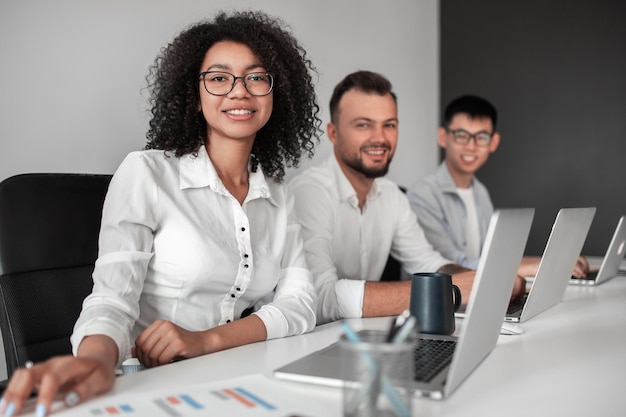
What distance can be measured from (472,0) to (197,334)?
343 cm

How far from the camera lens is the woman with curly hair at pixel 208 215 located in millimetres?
1228

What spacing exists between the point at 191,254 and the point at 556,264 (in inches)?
35.9

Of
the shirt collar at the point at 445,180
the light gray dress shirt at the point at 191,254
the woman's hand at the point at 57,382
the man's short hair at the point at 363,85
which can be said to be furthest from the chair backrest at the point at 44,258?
the shirt collar at the point at 445,180

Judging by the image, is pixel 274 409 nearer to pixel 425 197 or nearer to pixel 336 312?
pixel 336 312

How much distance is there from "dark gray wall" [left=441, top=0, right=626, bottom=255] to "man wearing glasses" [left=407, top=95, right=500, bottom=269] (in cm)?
69

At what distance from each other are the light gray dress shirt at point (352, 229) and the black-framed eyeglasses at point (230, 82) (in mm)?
541

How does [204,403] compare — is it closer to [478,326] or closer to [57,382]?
[57,382]

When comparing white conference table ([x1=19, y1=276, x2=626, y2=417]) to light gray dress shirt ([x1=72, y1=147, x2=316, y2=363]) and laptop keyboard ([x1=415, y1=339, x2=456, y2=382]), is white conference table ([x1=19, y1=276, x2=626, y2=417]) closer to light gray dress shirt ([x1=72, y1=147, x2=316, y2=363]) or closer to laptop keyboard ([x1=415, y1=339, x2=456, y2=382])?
laptop keyboard ([x1=415, y1=339, x2=456, y2=382])

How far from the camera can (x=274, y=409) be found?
33.3 inches

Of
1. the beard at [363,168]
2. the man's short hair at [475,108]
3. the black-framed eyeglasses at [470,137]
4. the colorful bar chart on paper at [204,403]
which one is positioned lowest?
the colorful bar chart on paper at [204,403]

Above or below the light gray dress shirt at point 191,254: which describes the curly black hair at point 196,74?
above

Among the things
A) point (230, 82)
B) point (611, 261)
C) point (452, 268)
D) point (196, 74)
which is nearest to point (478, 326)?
point (230, 82)

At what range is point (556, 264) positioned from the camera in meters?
1.61

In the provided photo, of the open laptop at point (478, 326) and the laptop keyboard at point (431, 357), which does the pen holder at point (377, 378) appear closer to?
the open laptop at point (478, 326)
